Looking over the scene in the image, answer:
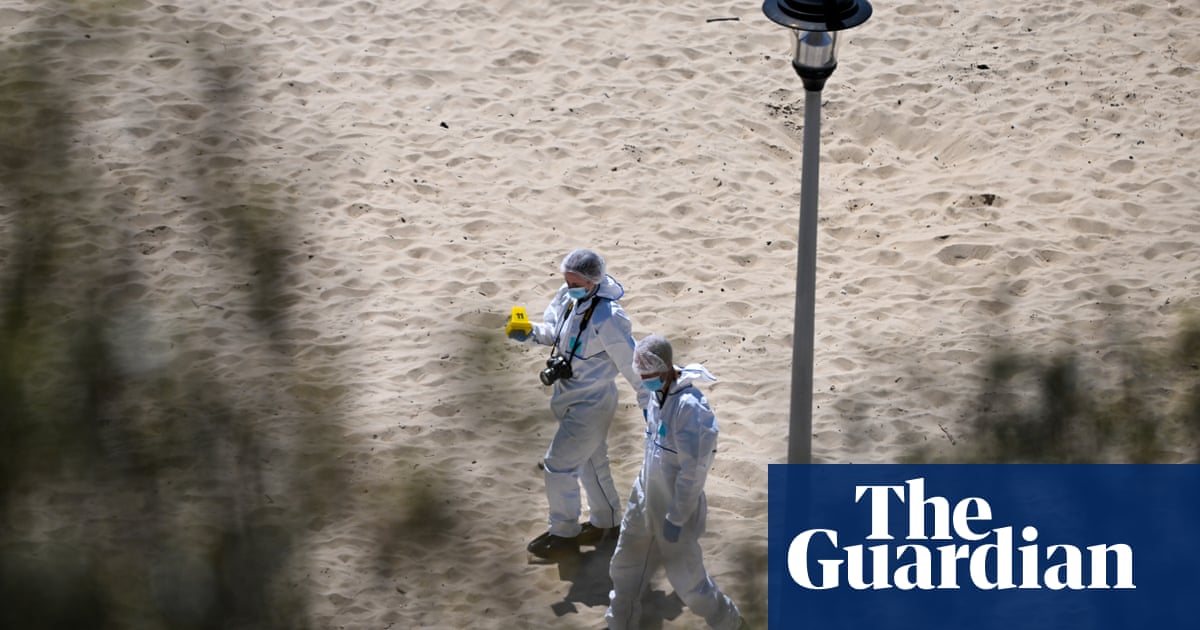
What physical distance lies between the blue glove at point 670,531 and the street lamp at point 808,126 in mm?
1171

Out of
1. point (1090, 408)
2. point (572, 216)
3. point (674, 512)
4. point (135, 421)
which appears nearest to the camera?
point (674, 512)

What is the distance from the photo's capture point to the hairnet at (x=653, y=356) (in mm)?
6828

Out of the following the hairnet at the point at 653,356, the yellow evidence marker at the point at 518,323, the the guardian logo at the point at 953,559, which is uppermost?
the yellow evidence marker at the point at 518,323

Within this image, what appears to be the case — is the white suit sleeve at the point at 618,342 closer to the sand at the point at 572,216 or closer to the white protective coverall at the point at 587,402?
the white protective coverall at the point at 587,402

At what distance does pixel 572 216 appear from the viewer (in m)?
11.5

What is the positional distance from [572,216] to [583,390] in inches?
153

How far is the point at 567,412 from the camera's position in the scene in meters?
7.85

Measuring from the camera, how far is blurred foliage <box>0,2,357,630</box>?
310 inches

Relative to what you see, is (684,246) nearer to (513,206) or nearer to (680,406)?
(513,206)

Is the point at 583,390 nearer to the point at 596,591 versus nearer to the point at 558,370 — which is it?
the point at 558,370

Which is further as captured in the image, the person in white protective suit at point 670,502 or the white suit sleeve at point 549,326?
the white suit sleeve at point 549,326

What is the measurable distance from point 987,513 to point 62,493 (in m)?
5.07

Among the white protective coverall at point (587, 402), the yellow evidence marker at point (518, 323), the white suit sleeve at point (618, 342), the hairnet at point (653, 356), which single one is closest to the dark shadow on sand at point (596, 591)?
the white protective coverall at point (587, 402)

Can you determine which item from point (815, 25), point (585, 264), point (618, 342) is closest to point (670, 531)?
point (618, 342)
